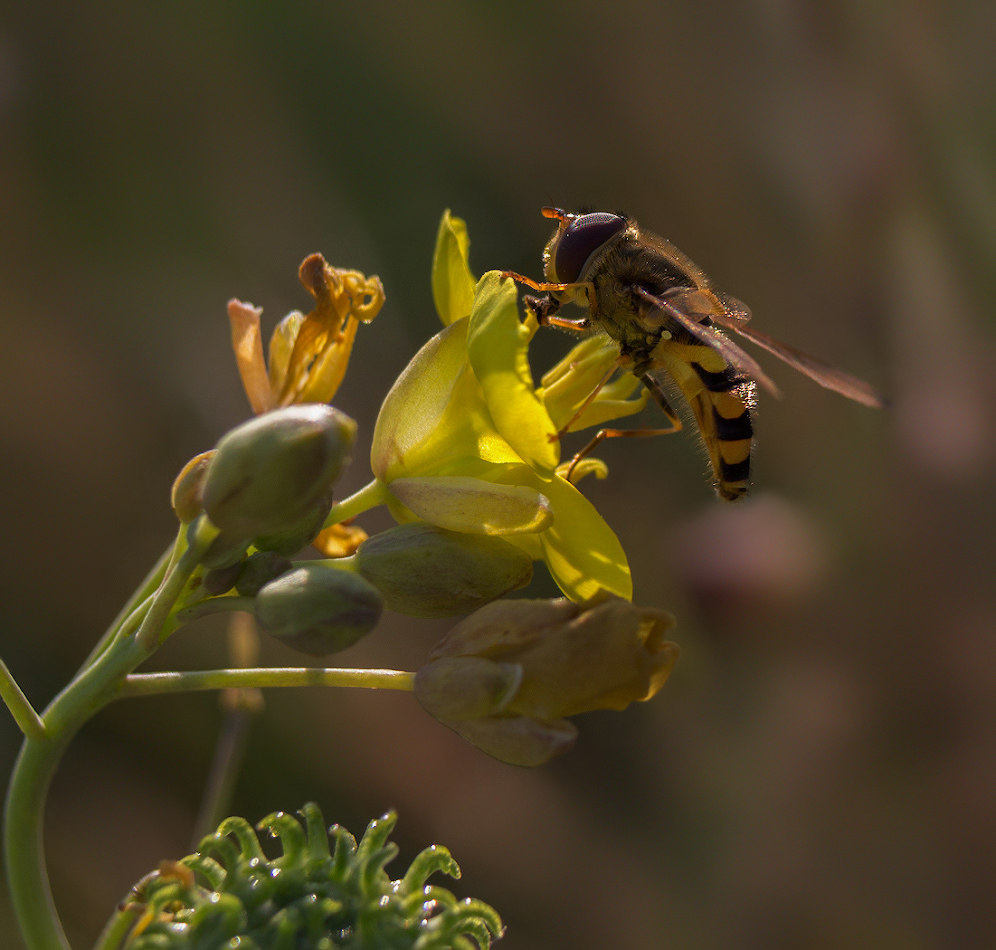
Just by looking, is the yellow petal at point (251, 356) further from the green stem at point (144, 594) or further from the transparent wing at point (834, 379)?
the transparent wing at point (834, 379)

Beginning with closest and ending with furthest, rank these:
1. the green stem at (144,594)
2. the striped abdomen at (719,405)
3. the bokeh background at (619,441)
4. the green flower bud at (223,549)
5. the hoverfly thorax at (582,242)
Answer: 1. the green flower bud at (223,549)
2. the green stem at (144,594)
3. the striped abdomen at (719,405)
4. the hoverfly thorax at (582,242)
5. the bokeh background at (619,441)

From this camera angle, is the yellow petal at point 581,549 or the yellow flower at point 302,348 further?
the yellow flower at point 302,348

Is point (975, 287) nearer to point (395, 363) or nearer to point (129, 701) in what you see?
point (395, 363)

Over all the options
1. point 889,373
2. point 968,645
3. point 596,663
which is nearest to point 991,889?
point 968,645

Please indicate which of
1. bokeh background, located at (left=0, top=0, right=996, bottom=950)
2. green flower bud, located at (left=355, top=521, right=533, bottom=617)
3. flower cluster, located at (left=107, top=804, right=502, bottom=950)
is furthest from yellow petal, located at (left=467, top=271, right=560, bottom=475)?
bokeh background, located at (left=0, top=0, right=996, bottom=950)

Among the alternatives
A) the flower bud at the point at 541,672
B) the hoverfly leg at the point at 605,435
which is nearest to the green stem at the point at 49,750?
the flower bud at the point at 541,672

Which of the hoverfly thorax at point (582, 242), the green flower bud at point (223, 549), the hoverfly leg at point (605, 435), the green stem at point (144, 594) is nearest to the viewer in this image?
the green flower bud at point (223, 549)
